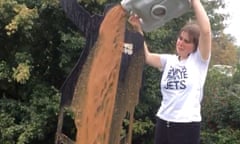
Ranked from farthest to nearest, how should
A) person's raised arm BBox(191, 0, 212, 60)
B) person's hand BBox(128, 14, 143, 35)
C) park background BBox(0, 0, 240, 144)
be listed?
1. park background BBox(0, 0, 240, 144)
2. person's hand BBox(128, 14, 143, 35)
3. person's raised arm BBox(191, 0, 212, 60)

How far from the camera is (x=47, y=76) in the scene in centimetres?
532

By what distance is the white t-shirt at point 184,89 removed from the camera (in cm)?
248

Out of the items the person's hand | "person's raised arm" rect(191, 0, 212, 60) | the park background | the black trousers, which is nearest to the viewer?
"person's raised arm" rect(191, 0, 212, 60)

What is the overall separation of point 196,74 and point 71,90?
650 mm

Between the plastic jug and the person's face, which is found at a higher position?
the plastic jug

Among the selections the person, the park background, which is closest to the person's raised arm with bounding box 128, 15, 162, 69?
the person

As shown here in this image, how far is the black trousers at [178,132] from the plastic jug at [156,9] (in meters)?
0.51

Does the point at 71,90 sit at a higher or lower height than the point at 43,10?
lower

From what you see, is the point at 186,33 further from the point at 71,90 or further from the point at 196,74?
the point at 71,90

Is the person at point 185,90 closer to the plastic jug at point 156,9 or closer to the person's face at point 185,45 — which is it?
the person's face at point 185,45

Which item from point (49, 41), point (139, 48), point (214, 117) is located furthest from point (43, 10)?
point (139, 48)

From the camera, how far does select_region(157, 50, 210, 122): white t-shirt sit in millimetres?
2482

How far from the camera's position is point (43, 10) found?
16.7ft

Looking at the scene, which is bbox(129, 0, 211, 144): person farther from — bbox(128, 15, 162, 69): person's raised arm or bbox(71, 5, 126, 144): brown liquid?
bbox(71, 5, 126, 144): brown liquid
